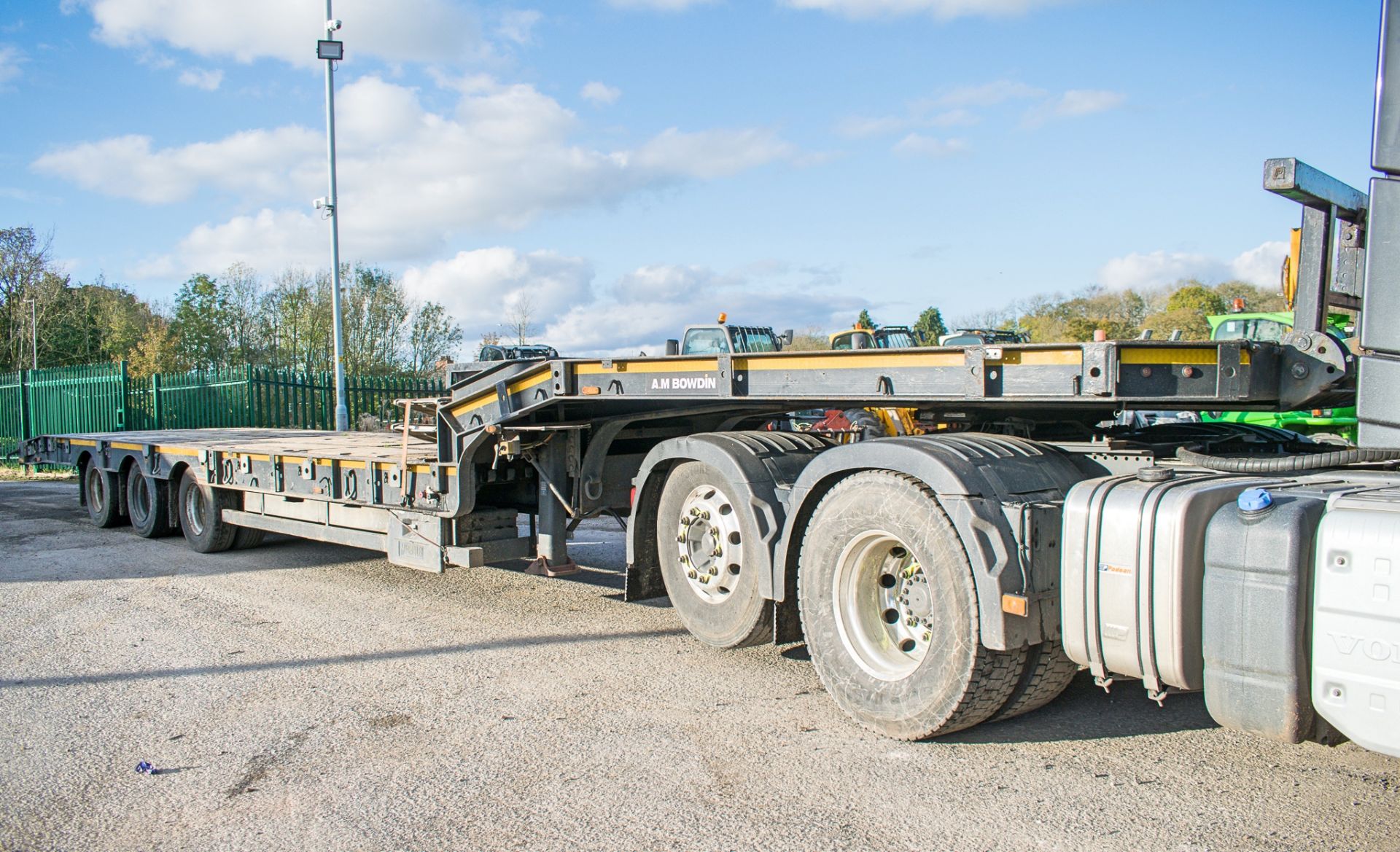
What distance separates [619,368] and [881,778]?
303cm

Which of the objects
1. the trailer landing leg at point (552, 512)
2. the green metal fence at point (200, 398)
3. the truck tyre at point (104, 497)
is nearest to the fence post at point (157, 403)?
the green metal fence at point (200, 398)

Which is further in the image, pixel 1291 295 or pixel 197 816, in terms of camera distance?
pixel 1291 295

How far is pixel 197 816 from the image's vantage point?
389 cm

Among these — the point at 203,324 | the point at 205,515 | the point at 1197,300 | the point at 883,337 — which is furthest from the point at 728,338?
the point at 203,324

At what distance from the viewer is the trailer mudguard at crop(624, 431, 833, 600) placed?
17.6ft

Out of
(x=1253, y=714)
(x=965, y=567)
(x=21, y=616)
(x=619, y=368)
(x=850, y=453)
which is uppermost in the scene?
(x=619, y=368)

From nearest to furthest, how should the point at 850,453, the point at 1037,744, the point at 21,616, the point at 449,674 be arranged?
the point at 1037,744 → the point at 850,453 → the point at 449,674 → the point at 21,616

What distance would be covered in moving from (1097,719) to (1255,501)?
1.70 metres

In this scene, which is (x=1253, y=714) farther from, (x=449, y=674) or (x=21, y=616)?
(x=21, y=616)

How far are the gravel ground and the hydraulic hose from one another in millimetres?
1260

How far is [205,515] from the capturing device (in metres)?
10.2

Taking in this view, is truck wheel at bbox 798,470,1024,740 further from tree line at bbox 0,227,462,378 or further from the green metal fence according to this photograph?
tree line at bbox 0,227,462,378

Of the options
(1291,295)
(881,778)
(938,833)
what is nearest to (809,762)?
(881,778)

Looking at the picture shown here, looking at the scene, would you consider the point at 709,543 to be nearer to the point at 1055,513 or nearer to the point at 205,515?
the point at 1055,513
